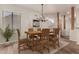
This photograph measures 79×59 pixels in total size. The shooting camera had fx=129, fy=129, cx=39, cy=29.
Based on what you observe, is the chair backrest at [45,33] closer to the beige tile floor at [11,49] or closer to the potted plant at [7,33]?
the beige tile floor at [11,49]

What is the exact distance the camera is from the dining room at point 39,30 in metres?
3.40

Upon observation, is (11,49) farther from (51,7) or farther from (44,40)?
(51,7)

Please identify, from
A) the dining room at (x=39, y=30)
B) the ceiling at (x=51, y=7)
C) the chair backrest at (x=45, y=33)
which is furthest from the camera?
the chair backrest at (x=45, y=33)

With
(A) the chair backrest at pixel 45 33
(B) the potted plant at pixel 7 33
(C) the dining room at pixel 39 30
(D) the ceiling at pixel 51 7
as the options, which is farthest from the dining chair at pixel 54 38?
(B) the potted plant at pixel 7 33

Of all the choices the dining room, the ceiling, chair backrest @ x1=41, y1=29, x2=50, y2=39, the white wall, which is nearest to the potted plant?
the dining room

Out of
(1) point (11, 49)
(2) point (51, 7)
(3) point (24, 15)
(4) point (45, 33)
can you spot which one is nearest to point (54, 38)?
(4) point (45, 33)

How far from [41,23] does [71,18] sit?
0.84 meters

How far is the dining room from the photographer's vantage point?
3398 millimetres

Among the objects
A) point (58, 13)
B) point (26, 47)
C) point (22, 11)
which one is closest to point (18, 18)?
point (22, 11)

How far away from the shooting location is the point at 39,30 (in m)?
3.55

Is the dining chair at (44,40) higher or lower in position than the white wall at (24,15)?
lower

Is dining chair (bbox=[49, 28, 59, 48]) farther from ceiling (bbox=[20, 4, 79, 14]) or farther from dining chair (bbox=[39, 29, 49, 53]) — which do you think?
ceiling (bbox=[20, 4, 79, 14])
